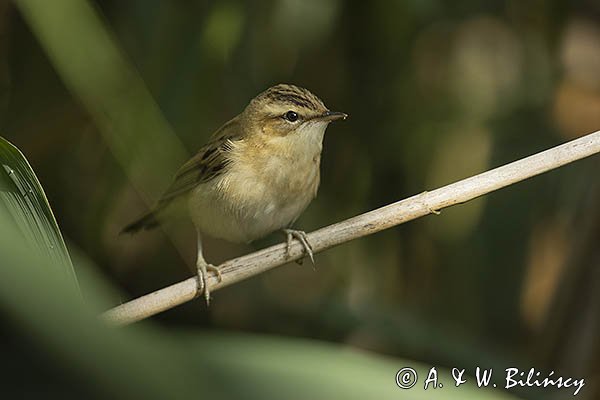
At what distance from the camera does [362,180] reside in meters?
3.39

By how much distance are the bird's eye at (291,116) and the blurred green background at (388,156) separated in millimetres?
304

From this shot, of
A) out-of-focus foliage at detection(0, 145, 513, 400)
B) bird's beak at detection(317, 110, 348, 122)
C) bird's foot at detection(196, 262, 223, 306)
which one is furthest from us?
bird's beak at detection(317, 110, 348, 122)

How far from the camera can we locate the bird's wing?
263 centimetres

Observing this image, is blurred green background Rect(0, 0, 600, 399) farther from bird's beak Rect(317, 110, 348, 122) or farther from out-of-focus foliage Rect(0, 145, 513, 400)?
out-of-focus foliage Rect(0, 145, 513, 400)

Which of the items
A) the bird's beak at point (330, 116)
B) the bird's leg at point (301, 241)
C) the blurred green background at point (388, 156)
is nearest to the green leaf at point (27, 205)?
the bird's leg at point (301, 241)

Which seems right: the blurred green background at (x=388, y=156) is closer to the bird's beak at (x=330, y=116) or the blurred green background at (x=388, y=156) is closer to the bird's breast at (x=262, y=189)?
the bird's breast at (x=262, y=189)

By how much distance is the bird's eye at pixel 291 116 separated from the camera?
256cm

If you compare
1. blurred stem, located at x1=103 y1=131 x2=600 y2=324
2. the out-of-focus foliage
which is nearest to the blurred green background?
blurred stem, located at x1=103 y1=131 x2=600 y2=324

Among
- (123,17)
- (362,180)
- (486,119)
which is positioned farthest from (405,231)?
(123,17)

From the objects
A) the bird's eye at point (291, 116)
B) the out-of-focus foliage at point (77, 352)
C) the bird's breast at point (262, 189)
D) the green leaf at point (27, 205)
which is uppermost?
the bird's eye at point (291, 116)

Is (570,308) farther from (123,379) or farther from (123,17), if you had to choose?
(123,379)

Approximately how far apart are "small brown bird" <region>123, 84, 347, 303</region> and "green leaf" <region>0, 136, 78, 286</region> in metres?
1.32

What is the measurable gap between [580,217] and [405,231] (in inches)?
29.1

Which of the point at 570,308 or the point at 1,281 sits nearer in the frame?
the point at 1,281
